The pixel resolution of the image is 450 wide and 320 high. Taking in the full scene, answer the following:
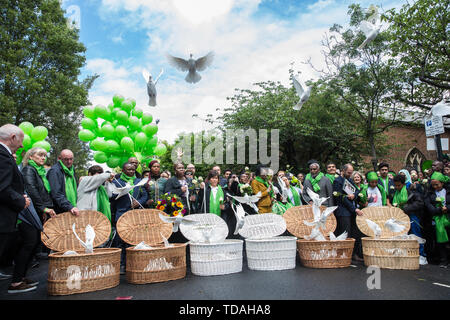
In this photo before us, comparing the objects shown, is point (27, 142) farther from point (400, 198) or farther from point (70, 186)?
point (400, 198)

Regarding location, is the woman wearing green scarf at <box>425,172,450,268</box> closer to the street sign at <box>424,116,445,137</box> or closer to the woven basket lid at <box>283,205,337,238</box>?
the woven basket lid at <box>283,205,337,238</box>

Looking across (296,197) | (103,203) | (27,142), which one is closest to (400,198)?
(296,197)

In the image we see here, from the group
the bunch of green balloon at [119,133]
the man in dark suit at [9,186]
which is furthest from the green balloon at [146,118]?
the man in dark suit at [9,186]

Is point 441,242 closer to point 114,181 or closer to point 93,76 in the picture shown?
point 114,181

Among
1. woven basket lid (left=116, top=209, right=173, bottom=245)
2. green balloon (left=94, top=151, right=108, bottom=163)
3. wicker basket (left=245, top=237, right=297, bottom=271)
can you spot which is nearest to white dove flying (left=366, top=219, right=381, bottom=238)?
wicker basket (left=245, top=237, right=297, bottom=271)

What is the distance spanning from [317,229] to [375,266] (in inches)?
37.4

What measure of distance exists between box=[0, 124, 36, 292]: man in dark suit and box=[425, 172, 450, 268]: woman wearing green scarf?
18.8 ft

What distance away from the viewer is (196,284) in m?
4.07

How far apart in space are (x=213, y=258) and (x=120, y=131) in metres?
4.48

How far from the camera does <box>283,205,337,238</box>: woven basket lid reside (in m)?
5.26

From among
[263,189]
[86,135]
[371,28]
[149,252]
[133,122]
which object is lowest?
[149,252]

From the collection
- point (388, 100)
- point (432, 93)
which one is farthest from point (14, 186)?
point (432, 93)

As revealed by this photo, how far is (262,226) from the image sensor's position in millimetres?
5109
